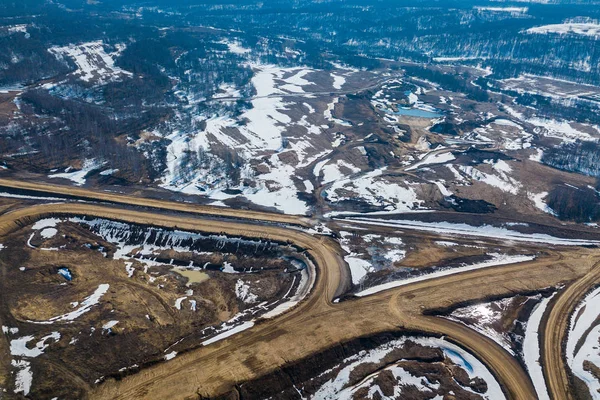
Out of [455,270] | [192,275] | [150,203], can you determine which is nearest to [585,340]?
[455,270]

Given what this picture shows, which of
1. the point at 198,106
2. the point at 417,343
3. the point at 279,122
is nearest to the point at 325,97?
the point at 279,122

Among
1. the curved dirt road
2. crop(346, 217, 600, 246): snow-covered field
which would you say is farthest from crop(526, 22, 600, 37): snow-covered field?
the curved dirt road

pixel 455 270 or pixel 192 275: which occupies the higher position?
pixel 455 270

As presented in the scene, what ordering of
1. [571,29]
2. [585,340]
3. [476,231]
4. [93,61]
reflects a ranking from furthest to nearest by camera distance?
[571,29] < [93,61] < [476,231] < [585,340]

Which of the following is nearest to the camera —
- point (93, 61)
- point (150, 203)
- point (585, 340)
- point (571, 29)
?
point (585, 340)

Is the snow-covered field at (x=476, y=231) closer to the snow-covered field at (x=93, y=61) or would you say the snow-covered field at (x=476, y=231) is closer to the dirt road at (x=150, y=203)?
the dirt road at (x=150, y=203)

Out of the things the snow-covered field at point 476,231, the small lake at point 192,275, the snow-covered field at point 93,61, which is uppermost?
the snow-covered field at point 93,61

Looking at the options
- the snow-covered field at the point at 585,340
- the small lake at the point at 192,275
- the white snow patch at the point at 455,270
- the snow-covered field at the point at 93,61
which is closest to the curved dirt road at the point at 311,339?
the white snow patch at the point at 455,270

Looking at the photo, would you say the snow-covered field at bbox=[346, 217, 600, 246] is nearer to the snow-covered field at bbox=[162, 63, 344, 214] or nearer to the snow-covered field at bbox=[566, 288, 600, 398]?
the snow-covered field at bbox=[566, 288, 600, 398]

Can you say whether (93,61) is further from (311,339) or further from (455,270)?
(455,270)
